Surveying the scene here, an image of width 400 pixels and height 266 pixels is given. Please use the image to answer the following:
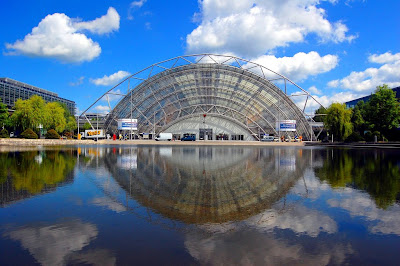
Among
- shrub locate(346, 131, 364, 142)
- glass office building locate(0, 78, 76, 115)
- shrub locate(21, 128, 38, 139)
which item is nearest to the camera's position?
shrub locate(21, 128, 38, 139)

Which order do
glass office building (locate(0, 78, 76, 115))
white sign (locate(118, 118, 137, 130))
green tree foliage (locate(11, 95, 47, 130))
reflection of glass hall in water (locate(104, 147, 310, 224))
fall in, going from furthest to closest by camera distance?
glass office building (locate(0, 78, 76, 115)) → white sign (locate(118, 118, 137, 130)) → green tree foliage (locate(11, 95, 47, 130)) → reflection of glass hall in water (locate(104, 147, 310, 224))

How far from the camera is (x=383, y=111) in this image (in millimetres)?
63750

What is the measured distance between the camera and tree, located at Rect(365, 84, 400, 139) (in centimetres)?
6275

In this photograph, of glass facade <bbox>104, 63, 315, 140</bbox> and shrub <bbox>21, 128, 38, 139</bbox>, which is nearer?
shrub <bbox>21, 128, 38, 139</bbox>

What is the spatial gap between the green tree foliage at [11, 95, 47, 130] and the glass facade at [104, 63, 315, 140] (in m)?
16.8

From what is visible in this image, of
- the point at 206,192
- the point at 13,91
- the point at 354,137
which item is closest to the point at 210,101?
the point at 354,137

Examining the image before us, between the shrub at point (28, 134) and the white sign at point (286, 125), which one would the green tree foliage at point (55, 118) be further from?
the white sign at point (286, 125)

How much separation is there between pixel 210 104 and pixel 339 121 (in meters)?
32.0

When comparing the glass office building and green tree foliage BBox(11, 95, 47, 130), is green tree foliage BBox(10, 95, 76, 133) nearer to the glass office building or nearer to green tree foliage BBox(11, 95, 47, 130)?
green tree foliage BBox(11, 95, 47, 130)

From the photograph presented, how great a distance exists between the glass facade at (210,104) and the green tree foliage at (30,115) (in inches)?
661

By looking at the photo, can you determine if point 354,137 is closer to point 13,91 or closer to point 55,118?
point 55,118

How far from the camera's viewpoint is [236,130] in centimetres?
8462

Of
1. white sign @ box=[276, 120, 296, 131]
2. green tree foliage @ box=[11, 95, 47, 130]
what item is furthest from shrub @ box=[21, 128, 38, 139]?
white sign @ box=[276, 120, 296, 131]

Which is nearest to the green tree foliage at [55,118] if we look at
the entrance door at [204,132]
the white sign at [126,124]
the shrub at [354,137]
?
the white sign at [126,124]
